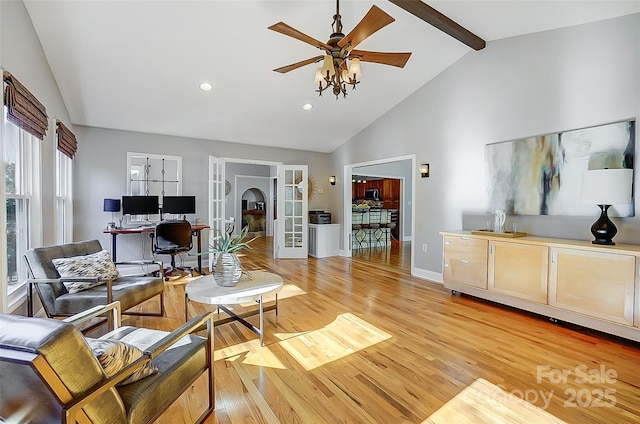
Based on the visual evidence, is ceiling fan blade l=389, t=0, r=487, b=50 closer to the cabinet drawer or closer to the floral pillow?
the cabinet drawer

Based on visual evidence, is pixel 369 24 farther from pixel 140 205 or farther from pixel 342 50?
pixel 140 205

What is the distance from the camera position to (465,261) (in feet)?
12.5

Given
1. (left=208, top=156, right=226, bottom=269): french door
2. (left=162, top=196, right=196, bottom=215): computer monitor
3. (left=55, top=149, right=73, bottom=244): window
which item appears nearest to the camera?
(left=55, top=149, right=73, bottom=244): window

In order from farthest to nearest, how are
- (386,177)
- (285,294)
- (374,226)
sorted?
(386,177) → (374,226) → (285,294)

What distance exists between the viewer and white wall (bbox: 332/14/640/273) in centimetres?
297

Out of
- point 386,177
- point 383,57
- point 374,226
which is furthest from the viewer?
point 386,177

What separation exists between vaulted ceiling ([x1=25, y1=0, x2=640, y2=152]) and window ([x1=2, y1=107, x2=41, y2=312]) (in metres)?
1.22

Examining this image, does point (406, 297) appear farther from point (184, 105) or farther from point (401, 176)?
point (401, 176)

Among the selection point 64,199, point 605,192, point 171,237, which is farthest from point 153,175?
point 605,192

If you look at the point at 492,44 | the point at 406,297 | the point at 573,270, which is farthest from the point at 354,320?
the point at 492,44

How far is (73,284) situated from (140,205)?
2.74 m

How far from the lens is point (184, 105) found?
4730 millimetres

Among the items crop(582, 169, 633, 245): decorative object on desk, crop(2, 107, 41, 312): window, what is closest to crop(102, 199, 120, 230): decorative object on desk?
crop(2, 107, 41, 312): window

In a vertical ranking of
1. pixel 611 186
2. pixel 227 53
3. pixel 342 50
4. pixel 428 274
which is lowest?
pixel 428 274
